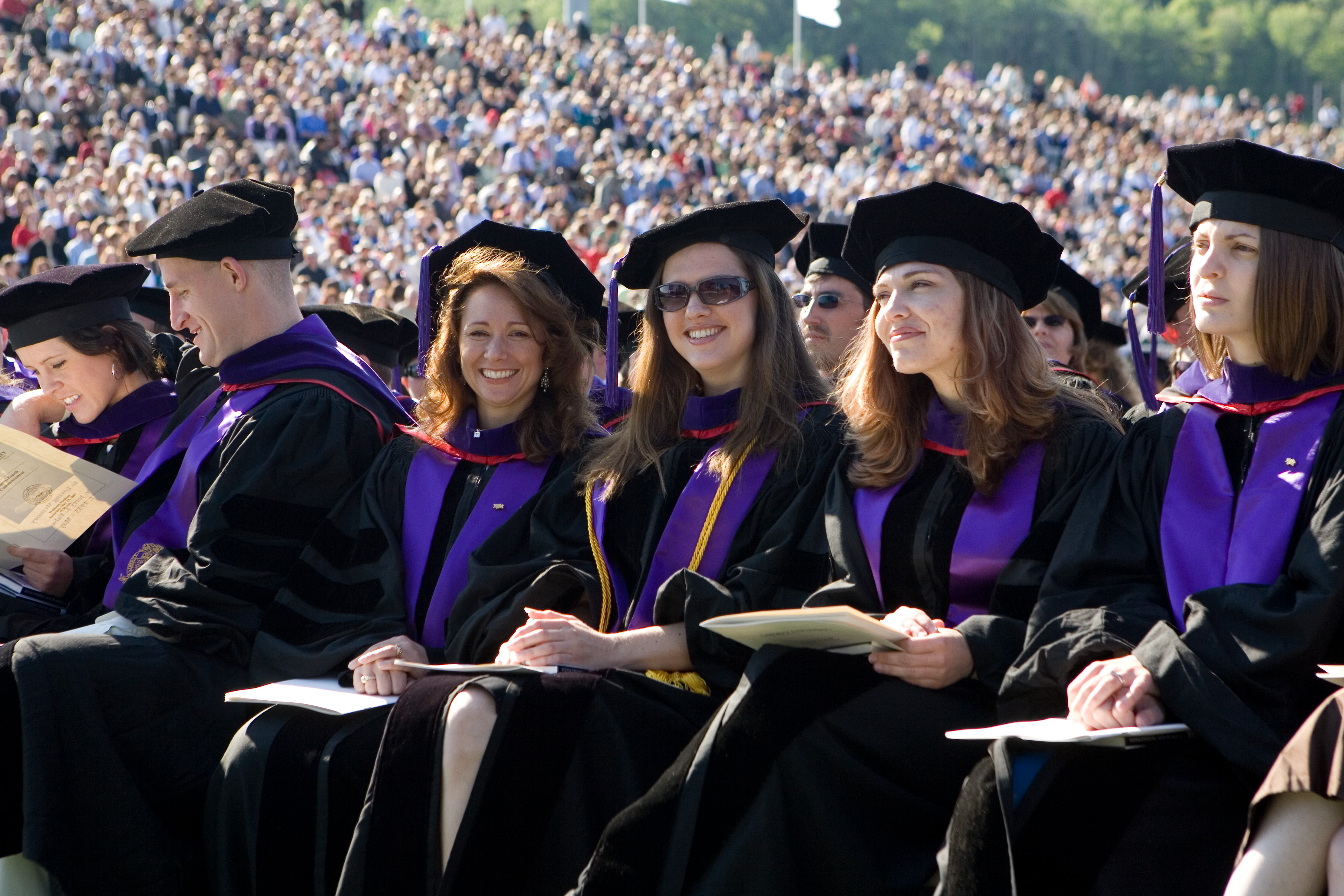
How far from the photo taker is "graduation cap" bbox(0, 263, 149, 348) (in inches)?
175

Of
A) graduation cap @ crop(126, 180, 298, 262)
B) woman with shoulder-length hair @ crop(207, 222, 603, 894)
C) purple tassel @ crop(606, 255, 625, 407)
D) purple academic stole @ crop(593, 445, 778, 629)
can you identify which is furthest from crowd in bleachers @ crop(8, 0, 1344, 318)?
purple academic stole @ crop(593, 445, 778, 629)

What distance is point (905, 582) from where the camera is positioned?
325cm

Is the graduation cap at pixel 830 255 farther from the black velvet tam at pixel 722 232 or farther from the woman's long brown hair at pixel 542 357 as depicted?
the woman's long brown hair at pixel 542 357

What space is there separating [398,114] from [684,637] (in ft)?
68.1

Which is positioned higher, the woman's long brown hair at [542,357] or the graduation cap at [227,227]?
the graduation cap at [227,227]

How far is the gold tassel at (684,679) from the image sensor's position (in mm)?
3246

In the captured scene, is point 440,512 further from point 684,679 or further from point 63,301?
point 63,301

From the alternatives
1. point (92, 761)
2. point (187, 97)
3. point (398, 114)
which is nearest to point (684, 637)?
point (92, 761)

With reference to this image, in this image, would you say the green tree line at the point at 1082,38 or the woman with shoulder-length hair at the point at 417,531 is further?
the green tree line at the point at 1082,38

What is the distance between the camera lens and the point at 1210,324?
2.95 metres

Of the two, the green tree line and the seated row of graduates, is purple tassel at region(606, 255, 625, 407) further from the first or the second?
the green tree line

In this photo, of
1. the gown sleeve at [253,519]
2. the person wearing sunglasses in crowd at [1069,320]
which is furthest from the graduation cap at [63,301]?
the person wearing sunglasses in crowd at [1069,320]

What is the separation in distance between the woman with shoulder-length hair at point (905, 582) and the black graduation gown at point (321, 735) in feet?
2.54

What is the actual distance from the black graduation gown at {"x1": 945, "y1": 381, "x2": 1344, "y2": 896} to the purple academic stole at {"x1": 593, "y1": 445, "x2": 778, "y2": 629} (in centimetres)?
85
